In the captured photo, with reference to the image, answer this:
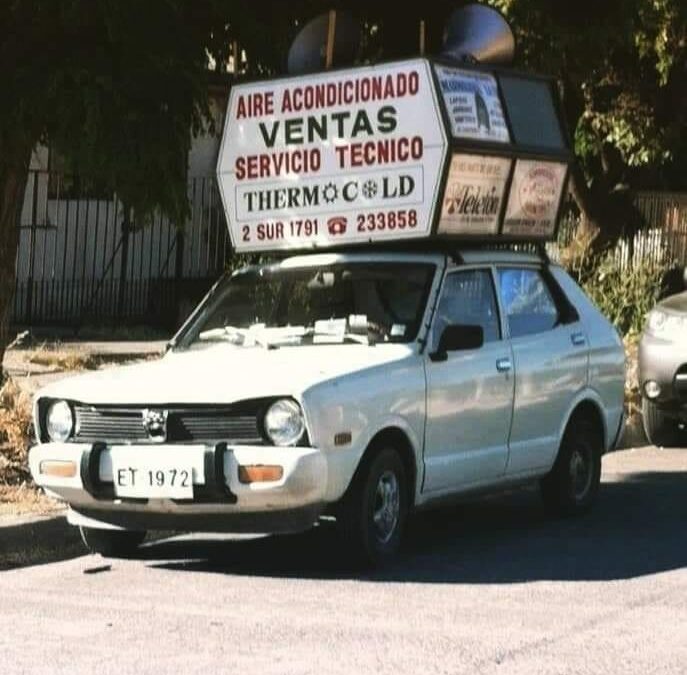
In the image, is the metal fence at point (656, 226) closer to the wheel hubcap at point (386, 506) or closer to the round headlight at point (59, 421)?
the wheel hubcap at point (386, 506)

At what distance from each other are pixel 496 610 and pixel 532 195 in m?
3.62

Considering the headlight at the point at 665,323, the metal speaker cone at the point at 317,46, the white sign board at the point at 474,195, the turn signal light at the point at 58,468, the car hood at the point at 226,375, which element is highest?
the metal speaker cone at the point at 317,46

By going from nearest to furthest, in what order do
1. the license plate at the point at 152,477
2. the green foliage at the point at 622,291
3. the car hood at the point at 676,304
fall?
the license plate at the point at 152,477, the car hood at the point at 676,304, the green foliage at the point at 622,291

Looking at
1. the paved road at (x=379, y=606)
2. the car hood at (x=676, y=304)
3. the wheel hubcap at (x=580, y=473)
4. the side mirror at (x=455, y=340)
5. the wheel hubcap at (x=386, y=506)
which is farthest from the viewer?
the car hood at (x=676, y=304)

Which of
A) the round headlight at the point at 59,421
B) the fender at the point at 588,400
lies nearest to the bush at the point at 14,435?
Answer: the round headlight at the point at 59,421

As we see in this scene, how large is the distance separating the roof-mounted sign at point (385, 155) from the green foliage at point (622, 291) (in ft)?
28.7

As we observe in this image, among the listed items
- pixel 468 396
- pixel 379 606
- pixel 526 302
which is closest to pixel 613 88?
pixel 526 302

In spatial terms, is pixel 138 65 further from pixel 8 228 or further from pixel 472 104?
pixel 472 104

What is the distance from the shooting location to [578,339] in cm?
1171

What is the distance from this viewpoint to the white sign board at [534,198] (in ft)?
37.7

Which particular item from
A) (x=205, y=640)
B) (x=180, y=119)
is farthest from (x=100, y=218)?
(x=205, y=640)

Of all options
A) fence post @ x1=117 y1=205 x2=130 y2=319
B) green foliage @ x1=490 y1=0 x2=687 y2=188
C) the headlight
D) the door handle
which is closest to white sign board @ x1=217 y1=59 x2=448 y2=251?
the door handle

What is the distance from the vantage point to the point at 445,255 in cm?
1081

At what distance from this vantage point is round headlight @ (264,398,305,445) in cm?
928
